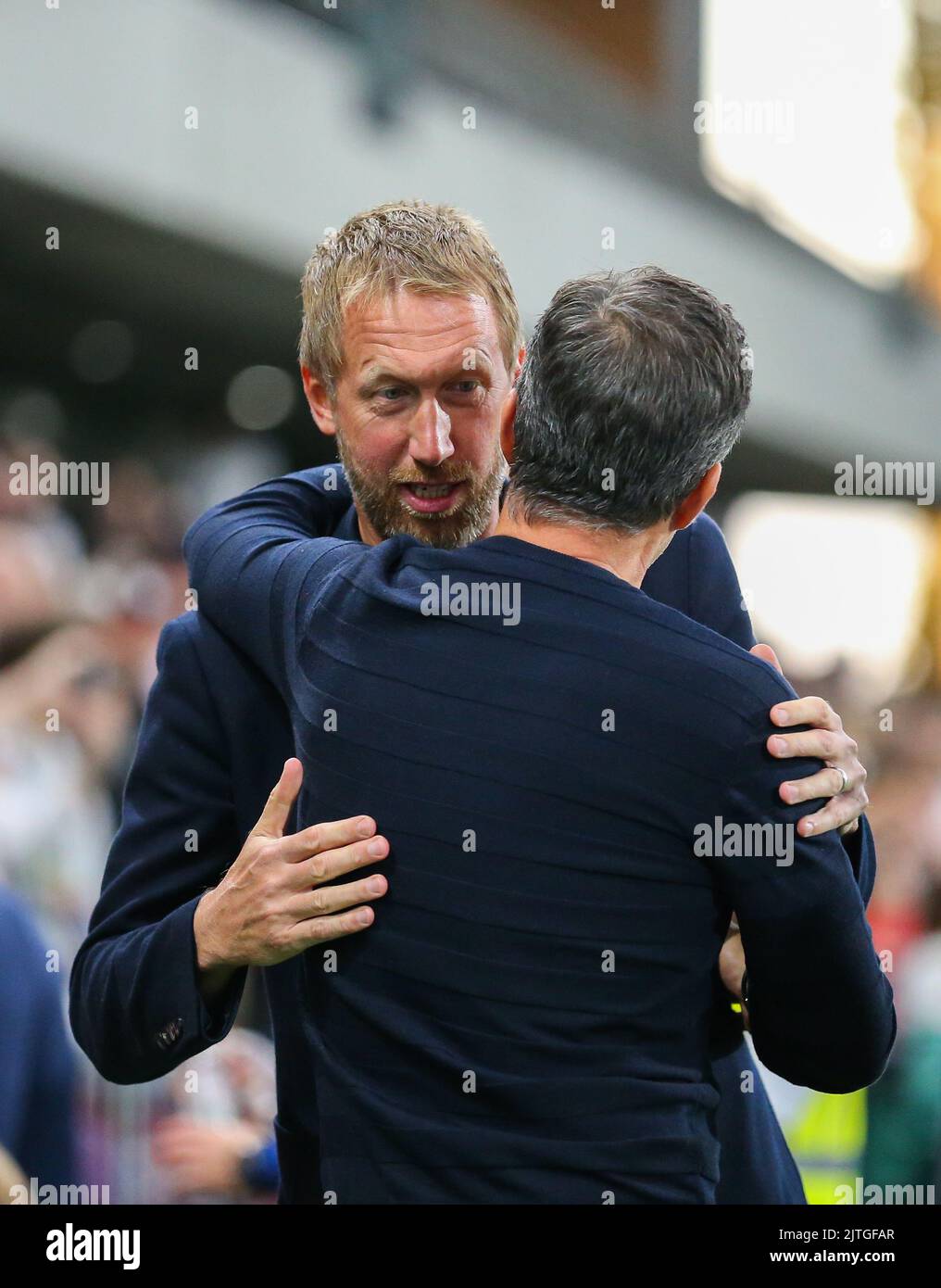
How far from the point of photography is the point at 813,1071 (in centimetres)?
133

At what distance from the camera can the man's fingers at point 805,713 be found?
1211 mm

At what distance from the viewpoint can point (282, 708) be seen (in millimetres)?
1572

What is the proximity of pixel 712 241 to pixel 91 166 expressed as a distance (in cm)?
450

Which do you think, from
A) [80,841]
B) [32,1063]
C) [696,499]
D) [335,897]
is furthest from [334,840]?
[80,841]

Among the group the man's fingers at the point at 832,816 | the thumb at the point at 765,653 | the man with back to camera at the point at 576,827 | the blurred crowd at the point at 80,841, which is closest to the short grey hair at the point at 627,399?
the man with back to camera at the point at 576,827

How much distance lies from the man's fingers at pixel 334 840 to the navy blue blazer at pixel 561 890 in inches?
0.7

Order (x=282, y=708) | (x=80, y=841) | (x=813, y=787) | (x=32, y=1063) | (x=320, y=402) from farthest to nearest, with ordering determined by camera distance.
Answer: (x=80, y=841) < (x=32, y=1063) < (x=320, y=402) < (x=282, y=708) < (x=813, y=787)

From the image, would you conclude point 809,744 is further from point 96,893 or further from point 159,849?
point 96,893

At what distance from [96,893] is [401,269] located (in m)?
2.53

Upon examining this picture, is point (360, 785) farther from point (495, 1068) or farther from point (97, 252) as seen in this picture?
point (97, 252)

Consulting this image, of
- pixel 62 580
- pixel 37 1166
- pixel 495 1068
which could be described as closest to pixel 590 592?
pixel 495 1068

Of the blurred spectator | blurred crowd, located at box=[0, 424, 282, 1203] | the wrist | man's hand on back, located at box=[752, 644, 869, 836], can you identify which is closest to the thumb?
man's hand on back, located at box=[752, 644, 869, 836]

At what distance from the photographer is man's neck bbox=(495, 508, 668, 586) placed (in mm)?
1295

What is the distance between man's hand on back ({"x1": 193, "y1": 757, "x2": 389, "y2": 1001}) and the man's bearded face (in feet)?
1.30
